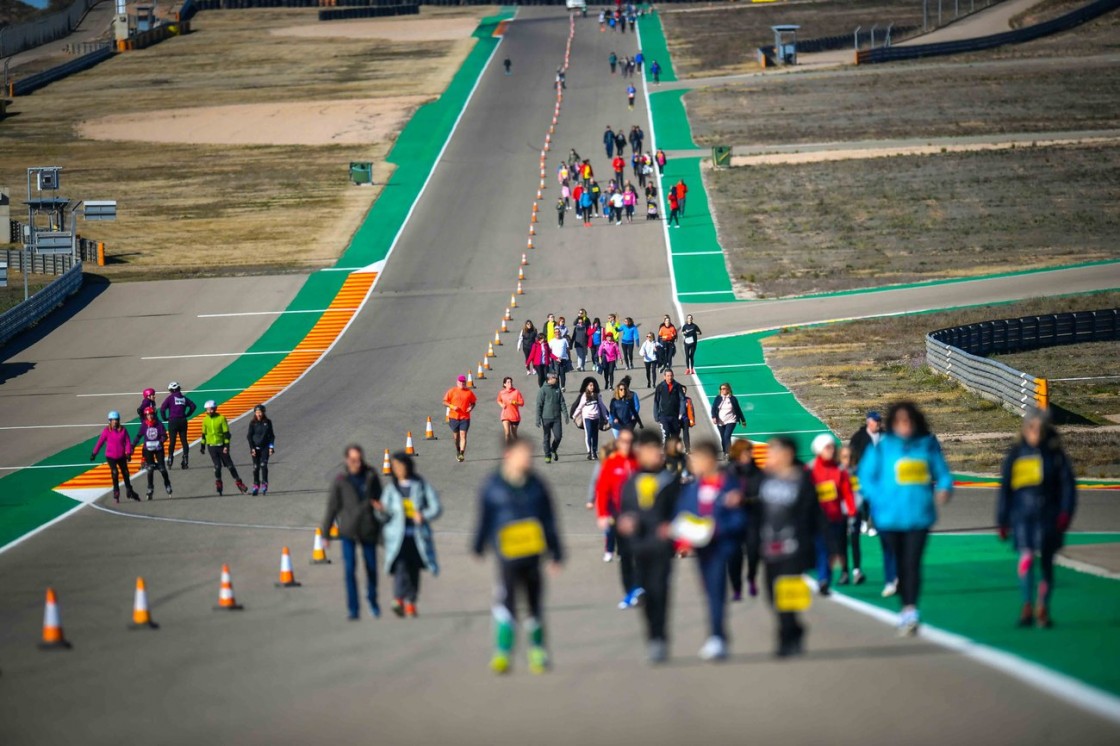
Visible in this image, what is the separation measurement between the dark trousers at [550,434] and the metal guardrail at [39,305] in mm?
24799

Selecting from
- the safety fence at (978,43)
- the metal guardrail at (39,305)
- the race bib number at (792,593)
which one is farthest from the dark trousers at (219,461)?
the safety fence at (978,43)

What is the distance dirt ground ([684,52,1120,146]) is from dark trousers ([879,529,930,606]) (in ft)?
202

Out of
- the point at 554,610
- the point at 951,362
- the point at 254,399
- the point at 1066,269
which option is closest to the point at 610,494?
the point at 554,610

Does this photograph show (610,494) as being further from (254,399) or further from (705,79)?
(705,79)

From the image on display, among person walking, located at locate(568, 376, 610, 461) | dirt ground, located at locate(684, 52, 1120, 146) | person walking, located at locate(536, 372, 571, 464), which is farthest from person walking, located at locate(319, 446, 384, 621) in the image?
dirt ground, located at locate(684, 52, 1120, 146)

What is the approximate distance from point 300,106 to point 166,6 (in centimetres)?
4639

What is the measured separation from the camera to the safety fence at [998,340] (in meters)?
32.9

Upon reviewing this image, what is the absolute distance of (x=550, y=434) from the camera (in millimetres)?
27688

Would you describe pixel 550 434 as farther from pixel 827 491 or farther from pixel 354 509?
pixel 354 509

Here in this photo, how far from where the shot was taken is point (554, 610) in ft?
49.4

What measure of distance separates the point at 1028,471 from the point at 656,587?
11.3 ft

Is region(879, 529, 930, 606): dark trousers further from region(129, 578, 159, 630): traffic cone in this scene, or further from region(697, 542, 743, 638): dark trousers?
region(129, 578, 159, 630): traffic cone

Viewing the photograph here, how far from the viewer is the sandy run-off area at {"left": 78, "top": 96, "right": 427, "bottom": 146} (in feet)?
264

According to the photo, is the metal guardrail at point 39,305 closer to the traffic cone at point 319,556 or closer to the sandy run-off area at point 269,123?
the sandy run-off area at point 269,123
